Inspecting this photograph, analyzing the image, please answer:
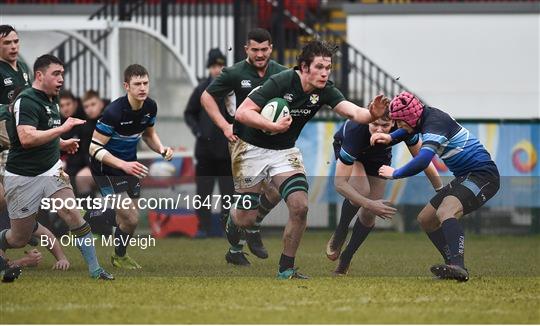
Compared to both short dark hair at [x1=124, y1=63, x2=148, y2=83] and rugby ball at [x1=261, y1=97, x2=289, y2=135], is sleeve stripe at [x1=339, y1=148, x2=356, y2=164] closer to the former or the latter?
rugby ball at [x1=261, y1=97, x2=289, y2=135]

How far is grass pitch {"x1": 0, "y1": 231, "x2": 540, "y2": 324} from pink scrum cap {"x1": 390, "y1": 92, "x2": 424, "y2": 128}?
1.42 m

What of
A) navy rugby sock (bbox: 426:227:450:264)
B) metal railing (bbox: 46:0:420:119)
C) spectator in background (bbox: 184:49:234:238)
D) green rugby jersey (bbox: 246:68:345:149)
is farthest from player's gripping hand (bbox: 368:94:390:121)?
metal railing (bbox: 46:0:420:119)

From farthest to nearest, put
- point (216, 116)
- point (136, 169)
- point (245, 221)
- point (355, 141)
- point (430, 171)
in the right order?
point (216, 116), point (245, 221), point (430, 171), point (355, 141), point (136, 169)

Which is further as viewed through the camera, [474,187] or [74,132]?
[74,132]

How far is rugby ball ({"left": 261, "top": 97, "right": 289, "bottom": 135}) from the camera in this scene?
39.2 feet

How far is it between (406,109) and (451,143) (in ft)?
1.67

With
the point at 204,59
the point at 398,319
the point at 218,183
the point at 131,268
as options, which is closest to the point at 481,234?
the point at 218,183

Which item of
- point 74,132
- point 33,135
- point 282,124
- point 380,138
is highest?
point 282,124

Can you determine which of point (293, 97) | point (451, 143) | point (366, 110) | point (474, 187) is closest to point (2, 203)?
point (293, 97)

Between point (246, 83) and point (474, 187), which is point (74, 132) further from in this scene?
point (474, 187)

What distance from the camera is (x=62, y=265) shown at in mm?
13367

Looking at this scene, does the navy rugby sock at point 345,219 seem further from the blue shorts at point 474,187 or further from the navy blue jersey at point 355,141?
the blue shorts at point 474,187

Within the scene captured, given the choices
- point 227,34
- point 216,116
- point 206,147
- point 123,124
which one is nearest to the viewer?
point 123,124

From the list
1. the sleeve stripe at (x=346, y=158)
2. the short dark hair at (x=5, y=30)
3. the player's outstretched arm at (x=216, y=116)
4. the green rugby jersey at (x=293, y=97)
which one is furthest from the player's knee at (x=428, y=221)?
the short dark hair at (x=5, y=30)
